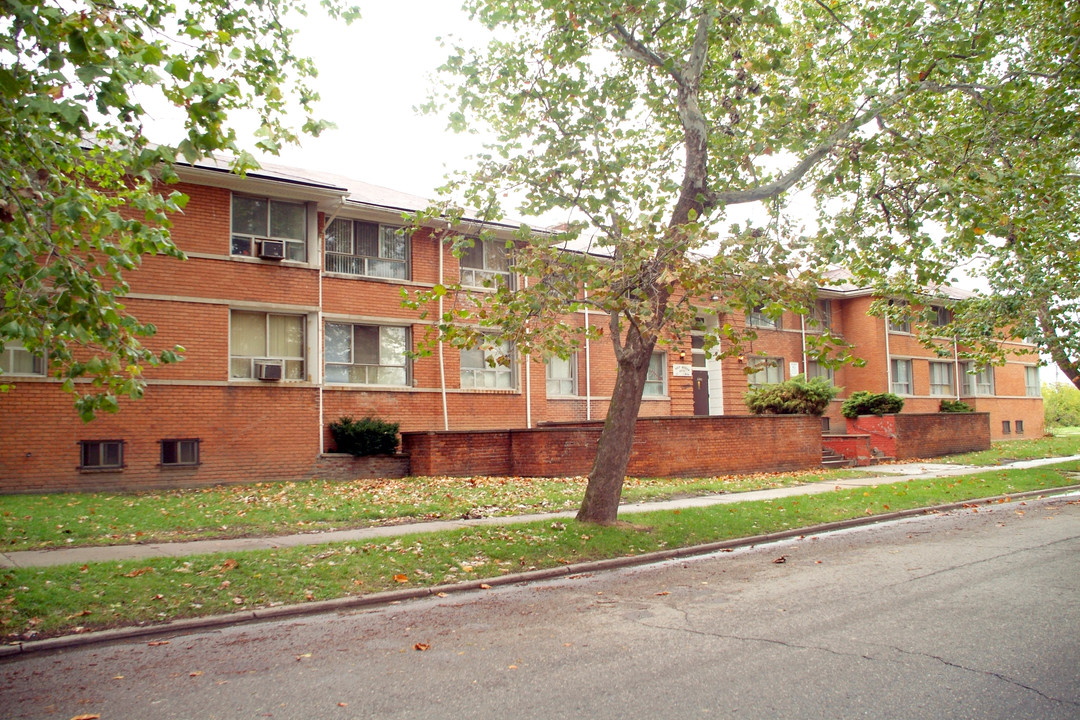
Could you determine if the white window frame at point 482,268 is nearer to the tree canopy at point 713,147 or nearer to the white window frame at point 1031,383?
the tree canopy at point 713,147

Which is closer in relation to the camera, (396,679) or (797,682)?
(797,682)

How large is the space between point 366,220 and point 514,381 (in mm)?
6207

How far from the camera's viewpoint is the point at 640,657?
18.2 ft

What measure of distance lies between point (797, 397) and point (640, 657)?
18.9m

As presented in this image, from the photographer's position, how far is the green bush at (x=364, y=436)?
19.0 m

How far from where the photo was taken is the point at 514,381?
2316 centimetres

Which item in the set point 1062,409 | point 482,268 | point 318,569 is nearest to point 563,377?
point 482,268

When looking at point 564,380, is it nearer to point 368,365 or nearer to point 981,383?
point 368,365

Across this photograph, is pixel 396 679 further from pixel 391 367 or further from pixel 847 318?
pixel 847 318

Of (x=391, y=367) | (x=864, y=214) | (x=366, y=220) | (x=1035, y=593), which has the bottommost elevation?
(x=1035, y=593)

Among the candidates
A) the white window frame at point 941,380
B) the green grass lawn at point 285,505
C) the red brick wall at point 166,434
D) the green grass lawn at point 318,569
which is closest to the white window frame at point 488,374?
the red brick wall at point 166,434

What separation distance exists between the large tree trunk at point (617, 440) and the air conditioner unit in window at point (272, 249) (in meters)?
11.0

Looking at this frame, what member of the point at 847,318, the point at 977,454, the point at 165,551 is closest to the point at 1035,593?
the point at 165,551

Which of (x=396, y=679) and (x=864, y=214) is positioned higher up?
(x=864, y=214)
